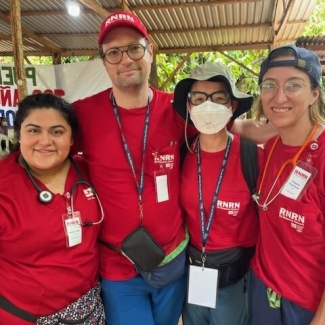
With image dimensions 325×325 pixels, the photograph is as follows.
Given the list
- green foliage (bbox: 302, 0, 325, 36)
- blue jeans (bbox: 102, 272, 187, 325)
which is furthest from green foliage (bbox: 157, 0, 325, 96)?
blue jeans (bbox: 102, 272, 187, 325)

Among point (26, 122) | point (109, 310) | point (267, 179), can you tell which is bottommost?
point (109, 310)

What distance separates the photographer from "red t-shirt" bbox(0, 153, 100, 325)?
5.08 ft

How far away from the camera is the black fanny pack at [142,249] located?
1862mm

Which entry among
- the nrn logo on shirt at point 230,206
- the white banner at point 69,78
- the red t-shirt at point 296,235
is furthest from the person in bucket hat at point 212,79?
the white banner at point 69,78

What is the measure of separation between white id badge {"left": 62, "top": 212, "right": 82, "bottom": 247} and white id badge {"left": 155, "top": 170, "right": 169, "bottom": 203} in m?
0.47

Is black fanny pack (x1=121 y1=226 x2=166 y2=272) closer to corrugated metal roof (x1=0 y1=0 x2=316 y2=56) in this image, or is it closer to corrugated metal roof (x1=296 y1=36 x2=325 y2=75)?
corrugated metal roof (x1=0 y1=0 x2=316 y2=56)

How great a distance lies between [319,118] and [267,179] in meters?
0.38

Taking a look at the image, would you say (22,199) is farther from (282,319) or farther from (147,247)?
(282,319)

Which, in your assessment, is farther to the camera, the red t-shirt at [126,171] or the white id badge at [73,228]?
the red t-shirt at [126,171]

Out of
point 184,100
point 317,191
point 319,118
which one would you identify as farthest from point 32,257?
point 319,118

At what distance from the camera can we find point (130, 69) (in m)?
1.91

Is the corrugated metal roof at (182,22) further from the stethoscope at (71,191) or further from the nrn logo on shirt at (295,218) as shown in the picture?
the nrn logo on shirt at (295,218)

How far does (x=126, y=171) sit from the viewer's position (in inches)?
75.6

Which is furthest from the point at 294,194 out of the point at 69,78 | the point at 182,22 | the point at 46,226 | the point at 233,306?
the point at 69,78
